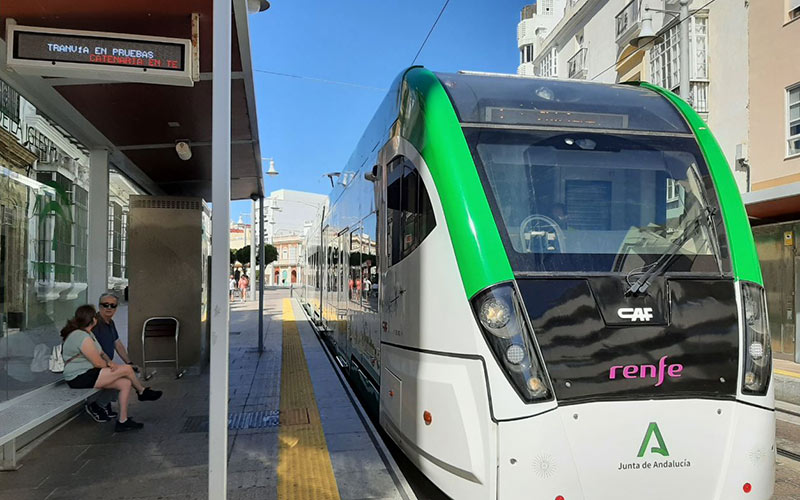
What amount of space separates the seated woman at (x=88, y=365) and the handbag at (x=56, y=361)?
57 centimetres

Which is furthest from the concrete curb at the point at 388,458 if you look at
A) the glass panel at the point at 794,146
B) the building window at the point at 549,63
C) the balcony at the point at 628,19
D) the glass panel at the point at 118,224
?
the building window at the point at 549,63

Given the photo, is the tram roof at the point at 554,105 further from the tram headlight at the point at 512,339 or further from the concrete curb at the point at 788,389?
the concrete curb at the point at 788,389

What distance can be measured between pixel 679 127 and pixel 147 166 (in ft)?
22.5

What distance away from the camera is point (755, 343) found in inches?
139

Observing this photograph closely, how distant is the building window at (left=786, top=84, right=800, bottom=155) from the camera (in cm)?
1310

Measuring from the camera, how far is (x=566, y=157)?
395 centimetres

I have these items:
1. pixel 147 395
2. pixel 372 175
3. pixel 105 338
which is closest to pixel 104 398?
pixel 105 338

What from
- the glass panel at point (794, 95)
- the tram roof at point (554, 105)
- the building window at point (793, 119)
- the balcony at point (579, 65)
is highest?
the balcony at point (579, 65)

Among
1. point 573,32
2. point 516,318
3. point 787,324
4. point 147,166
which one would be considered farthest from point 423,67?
point 573,32

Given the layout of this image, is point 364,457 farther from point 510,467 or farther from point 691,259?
point 691,259

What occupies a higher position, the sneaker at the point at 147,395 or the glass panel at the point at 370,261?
the glass panel at the point at 370,261

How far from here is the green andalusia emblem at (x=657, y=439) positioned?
10.8 feet

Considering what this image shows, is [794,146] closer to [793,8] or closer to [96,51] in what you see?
[793,8]

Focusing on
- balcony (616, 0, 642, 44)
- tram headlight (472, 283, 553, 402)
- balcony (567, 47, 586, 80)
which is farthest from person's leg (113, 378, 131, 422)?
balcony (567, 47, 586, 80)
